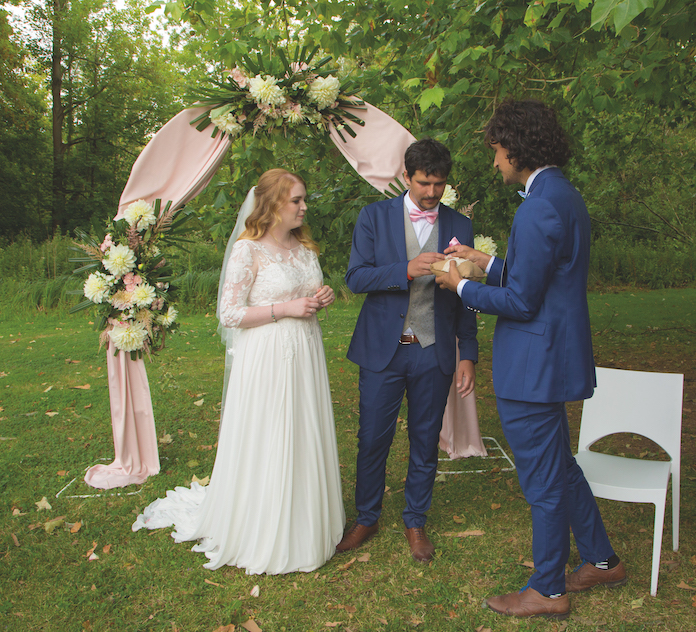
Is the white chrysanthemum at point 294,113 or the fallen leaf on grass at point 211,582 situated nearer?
the fallen leaf on grass at point 211,582

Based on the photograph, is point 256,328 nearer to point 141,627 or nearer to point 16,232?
point 141,627

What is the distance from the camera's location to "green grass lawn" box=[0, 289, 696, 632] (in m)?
2.80

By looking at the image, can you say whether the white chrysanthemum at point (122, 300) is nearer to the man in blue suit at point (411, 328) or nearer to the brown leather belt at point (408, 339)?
the man in blue suit at point (411, 328)

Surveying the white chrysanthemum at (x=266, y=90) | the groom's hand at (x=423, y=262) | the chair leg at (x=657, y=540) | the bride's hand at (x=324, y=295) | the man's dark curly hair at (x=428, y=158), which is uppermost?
the white chrysanthemum at (x=266, y=90)

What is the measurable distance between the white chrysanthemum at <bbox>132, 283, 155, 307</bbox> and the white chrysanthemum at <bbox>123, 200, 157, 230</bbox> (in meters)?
0.41

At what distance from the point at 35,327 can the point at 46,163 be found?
947cm

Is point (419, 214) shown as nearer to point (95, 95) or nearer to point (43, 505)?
point (43, 505)

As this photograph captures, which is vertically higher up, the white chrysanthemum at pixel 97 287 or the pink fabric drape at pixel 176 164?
the pink fabric drape at pixel 176 164

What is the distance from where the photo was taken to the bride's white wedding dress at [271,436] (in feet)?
10.1

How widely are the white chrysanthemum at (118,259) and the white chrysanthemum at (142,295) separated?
151mm

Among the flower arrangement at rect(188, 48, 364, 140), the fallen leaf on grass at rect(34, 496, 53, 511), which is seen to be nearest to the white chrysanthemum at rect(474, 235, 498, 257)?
the flower arrangement at rect(188, 48, 364, 140)

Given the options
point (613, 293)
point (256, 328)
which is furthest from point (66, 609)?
point (613, 293)

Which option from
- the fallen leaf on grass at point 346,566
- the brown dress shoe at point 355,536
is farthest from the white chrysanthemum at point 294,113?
the fallen leaf on grass at point 346,566

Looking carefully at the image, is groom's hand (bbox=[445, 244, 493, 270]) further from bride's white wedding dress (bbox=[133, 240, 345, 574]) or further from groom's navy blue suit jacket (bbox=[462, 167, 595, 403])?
bride's white wedding dress (bbox=[133, 240, 345, 574])
